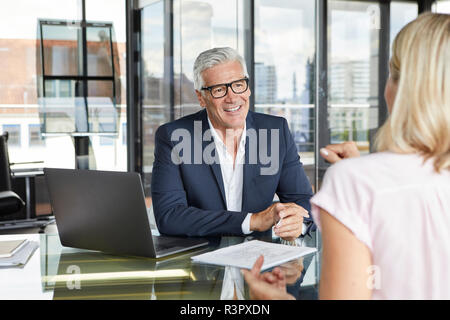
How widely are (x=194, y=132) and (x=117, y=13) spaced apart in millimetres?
4870

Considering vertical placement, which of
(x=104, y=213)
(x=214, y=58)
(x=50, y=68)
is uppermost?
(x=50, y=68)

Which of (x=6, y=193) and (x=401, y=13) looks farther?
(x=6, y=193)

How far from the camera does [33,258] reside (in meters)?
1.73

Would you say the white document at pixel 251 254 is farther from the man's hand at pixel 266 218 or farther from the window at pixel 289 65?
the window at pixel 289 65

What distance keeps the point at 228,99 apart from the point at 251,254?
0.92 metres

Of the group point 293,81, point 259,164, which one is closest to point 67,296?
point 259,164

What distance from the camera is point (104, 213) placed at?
1675 millimetres

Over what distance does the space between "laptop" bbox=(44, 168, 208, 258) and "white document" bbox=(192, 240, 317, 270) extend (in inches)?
5.3

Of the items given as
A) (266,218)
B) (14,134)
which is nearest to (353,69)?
(266,218)

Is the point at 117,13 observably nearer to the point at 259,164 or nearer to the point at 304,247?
the point at 259,164

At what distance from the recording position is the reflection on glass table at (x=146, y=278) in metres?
1.32

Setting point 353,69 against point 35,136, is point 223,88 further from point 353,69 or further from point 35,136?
point 35,136

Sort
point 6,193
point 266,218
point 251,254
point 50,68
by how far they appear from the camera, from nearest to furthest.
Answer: point 251,254, point 266,218, point 6,193, point 50,68

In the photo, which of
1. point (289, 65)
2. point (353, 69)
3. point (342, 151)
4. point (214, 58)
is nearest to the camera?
point (342, 151)
